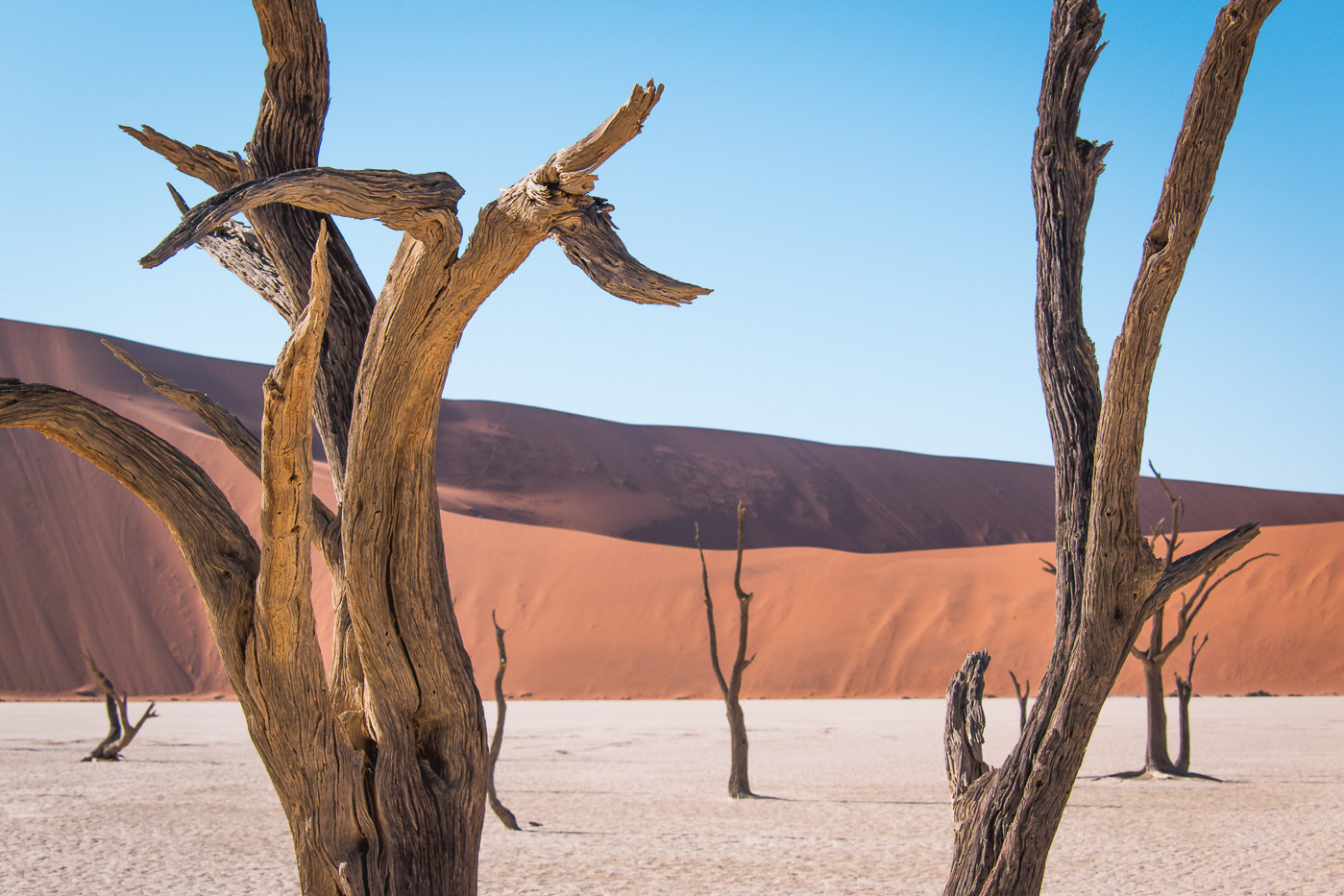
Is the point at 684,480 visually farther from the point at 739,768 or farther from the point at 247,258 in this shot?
the point at 247,258

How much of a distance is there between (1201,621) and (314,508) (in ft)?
126

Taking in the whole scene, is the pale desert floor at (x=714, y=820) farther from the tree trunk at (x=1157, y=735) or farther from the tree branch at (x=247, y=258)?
the tree branch at (x=247, y=258)

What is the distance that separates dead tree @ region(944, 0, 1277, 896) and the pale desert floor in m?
4.40

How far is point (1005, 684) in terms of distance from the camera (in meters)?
34.1

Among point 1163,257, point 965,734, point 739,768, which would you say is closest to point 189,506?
point 965,734

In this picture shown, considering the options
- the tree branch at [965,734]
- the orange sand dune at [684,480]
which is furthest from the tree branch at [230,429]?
the orange sand dune at [684,480]

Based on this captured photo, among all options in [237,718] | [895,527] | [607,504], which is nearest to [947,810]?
[237,718]

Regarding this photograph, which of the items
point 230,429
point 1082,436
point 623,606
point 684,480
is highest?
point 684,480

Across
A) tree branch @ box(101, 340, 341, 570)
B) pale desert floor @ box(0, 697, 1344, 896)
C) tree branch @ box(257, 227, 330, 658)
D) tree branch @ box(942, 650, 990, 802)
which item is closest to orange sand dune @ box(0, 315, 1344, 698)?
pale desert floor @ box(0, 697, 1344, 896)

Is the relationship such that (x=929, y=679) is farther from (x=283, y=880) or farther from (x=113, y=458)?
(x=113, y=458)

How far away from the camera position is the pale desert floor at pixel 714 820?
7.62 metres

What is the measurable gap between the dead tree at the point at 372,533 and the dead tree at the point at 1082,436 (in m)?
1.33

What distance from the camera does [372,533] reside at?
2.96 metres

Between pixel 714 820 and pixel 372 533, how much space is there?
822cm
